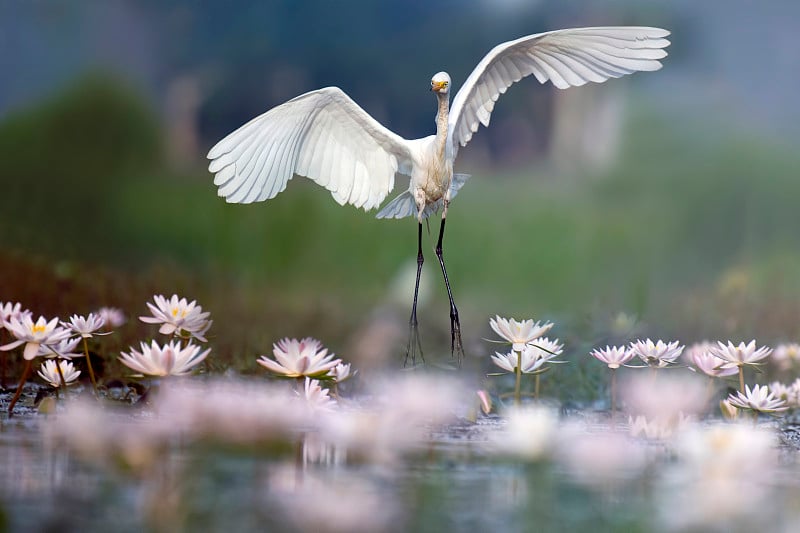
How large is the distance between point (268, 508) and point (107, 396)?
1.17 metres

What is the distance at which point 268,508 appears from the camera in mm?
1198

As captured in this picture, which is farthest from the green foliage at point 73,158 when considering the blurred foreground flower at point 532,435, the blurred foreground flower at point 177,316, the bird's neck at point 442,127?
the blurred foreground flower at point 532,435

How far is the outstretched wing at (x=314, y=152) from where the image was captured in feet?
7.66

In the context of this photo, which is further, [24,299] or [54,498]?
[24,299]

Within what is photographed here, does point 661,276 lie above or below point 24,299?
above

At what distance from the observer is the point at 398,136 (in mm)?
2633

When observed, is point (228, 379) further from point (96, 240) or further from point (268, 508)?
point (96, 240)

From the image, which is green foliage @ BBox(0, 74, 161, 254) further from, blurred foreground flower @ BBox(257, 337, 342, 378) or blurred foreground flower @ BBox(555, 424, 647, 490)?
blurred foreground flower @ BBox(555, 424, 647, 490)

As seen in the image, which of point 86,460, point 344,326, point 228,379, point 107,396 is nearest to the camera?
point 86,460

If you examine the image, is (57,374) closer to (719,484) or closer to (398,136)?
(398,136)

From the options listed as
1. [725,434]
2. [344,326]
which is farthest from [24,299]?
[725,434]

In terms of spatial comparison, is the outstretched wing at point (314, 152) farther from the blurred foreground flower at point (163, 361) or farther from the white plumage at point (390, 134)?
the blurred foreground flower at point (163, 361)

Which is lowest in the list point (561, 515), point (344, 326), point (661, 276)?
point (561, 515)

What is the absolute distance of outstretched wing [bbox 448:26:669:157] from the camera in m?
2.42
